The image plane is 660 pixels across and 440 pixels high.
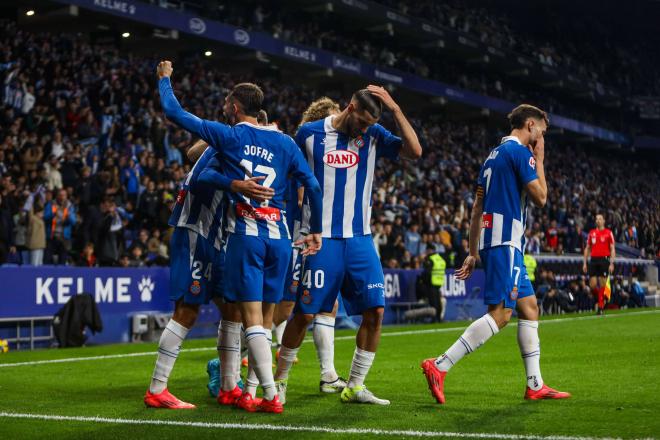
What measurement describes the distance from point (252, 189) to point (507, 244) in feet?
6.70

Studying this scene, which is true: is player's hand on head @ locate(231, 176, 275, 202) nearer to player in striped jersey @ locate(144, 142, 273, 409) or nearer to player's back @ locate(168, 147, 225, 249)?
player in striped jersey @ locate(144, 142, 273, 409)

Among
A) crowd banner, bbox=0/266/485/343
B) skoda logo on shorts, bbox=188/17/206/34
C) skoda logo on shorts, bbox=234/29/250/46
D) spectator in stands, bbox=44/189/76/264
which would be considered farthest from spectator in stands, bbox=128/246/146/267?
skoda logo on shorts, bbox=234/29/250/46

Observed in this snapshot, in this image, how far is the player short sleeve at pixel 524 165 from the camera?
684 cm

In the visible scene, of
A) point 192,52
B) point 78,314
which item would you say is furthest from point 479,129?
point 78,314

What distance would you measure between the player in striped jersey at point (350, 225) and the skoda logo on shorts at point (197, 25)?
79.1 feet

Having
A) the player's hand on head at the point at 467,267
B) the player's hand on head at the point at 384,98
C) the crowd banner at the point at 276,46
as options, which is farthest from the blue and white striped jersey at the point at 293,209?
the crowd banner at the point at 276,46

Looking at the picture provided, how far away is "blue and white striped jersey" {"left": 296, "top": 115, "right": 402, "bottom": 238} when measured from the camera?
679cm

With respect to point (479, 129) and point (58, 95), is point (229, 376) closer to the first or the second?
point (58, 95)

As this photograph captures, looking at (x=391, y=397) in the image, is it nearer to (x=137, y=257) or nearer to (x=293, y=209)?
(x=293, y=209)

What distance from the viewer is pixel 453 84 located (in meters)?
45.6

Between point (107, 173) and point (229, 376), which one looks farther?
point (107, 173)

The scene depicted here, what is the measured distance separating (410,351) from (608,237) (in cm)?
957

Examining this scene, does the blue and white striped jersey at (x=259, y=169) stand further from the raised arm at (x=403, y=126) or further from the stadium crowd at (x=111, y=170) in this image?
the stadium crowd at (x=111, y=170)

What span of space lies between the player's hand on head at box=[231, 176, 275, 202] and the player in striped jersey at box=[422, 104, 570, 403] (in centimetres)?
182
